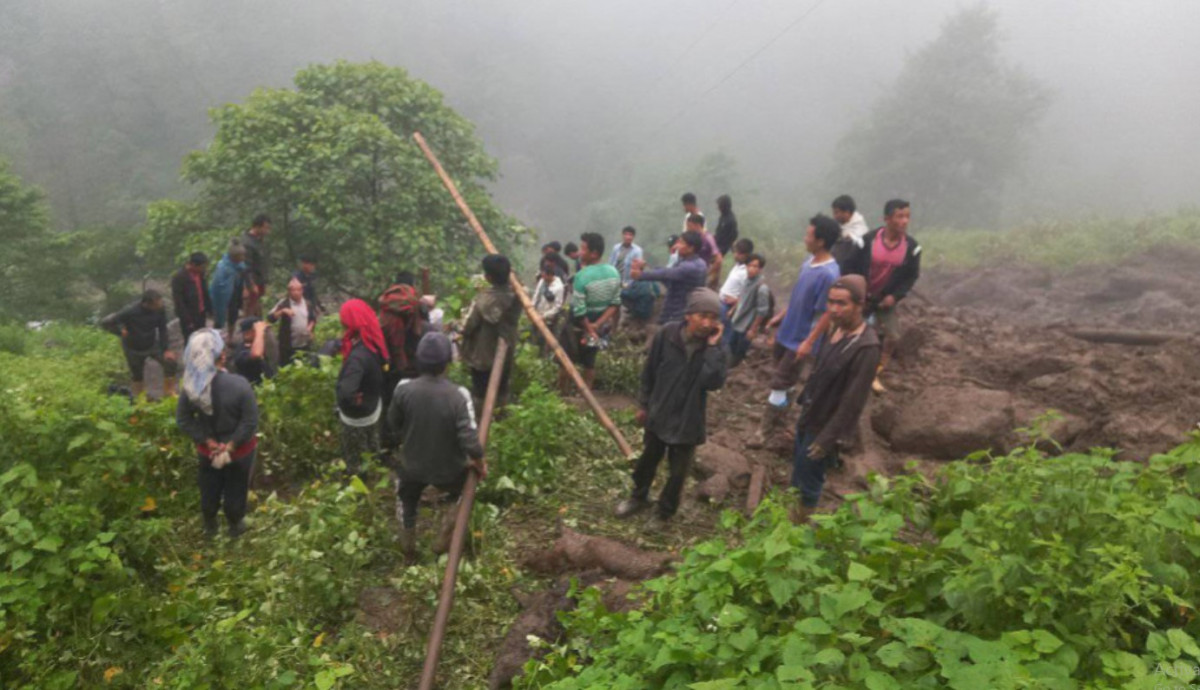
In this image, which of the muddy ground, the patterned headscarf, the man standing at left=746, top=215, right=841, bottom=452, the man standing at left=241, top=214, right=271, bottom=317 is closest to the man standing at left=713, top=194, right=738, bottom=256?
the muddy ground

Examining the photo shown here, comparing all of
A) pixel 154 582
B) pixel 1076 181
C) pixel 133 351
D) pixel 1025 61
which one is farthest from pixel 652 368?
pixel 1025 61

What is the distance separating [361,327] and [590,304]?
9.82ft

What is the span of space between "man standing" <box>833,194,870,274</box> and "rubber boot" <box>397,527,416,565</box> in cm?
452

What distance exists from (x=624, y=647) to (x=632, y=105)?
3335 inches

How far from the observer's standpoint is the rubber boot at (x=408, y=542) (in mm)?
5028

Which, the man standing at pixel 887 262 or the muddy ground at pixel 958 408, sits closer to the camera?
the muddy ground at pixel 958 408

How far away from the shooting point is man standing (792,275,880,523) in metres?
4.41

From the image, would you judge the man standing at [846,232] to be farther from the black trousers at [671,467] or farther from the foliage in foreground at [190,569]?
the foliage in foreground at [190,569]

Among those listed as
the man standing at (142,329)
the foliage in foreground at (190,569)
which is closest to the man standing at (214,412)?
the foliage in foreground at (190,569)

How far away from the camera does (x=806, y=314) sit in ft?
20.5

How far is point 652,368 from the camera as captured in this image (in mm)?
5242

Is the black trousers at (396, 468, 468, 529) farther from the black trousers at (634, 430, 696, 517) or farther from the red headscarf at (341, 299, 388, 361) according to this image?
the black trousers at (634, 430, 696, 517)

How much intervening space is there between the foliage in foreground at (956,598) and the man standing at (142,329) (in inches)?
295

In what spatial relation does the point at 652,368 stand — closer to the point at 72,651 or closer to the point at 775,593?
the point at 775,593
